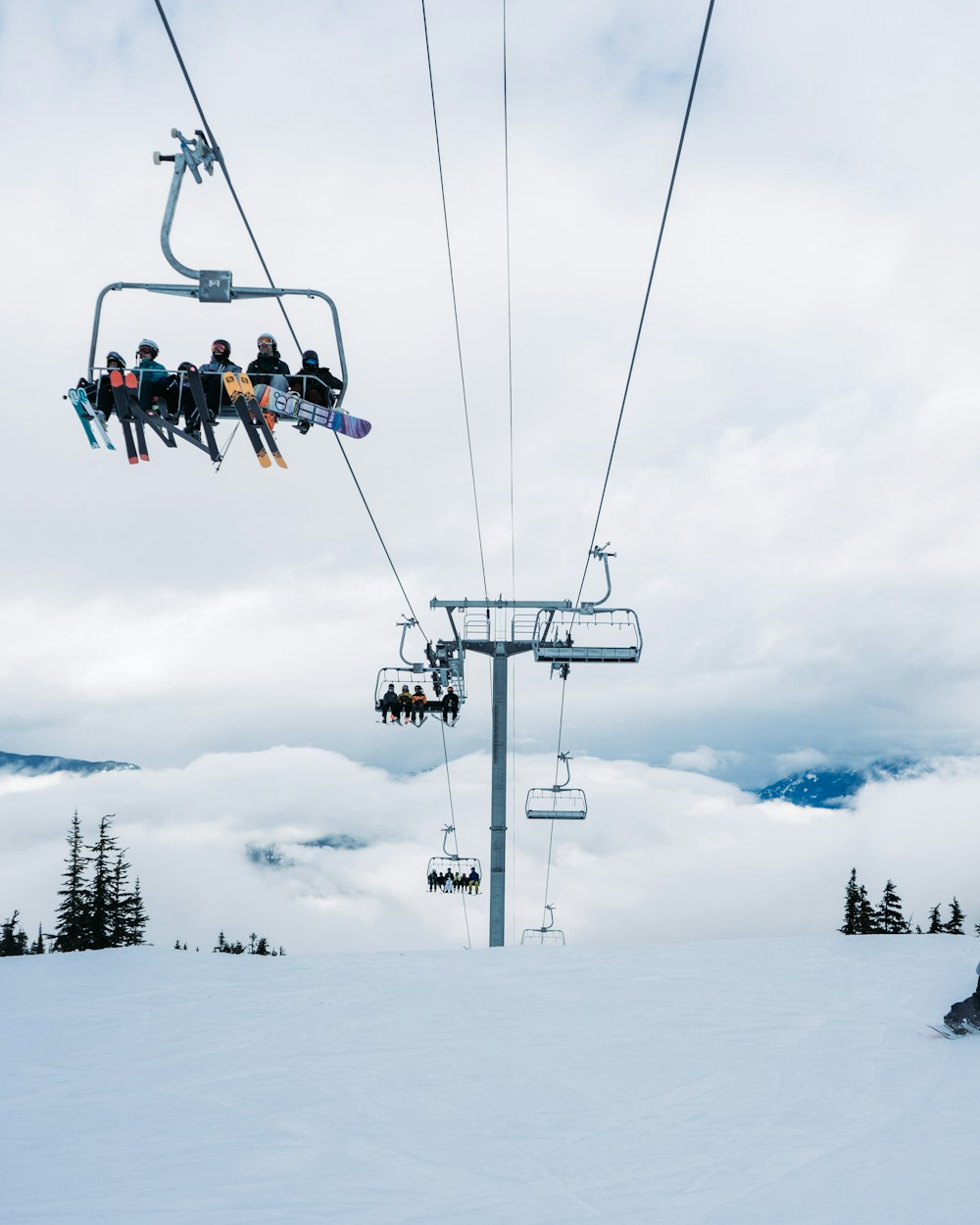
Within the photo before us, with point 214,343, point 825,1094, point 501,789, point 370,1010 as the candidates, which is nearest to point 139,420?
point 214,343

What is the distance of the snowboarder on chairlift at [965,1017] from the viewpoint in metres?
10.6

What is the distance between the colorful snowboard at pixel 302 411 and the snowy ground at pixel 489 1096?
21.5 ft

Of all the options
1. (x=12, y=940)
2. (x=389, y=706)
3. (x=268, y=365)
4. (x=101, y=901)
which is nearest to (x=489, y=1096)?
(x=268, y=365)

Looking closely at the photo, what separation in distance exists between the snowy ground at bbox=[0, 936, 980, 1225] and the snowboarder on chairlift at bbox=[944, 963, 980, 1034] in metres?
0.32

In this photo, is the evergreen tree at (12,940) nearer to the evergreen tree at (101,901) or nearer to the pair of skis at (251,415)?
the evergreen tree at (101,901)

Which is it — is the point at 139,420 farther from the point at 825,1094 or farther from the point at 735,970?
the point at 735,970

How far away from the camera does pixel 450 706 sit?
21688 mm

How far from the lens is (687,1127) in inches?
308

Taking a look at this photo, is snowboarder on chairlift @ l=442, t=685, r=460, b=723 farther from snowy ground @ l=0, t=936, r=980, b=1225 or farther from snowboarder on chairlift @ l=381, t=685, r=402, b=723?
snowy ground @ l=0, t=936, r=980, b=1225

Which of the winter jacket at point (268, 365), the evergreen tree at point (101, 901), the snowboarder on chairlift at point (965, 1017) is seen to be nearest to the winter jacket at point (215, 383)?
the winter jacket at point (268, 365)

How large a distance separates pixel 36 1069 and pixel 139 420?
22.7 ft

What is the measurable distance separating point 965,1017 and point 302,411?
9.99m

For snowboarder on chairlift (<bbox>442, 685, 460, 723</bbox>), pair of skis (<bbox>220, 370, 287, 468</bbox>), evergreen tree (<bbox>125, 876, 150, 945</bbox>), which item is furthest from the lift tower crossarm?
evergreen tree (<bbox>125, 876, 150, 945</bbox>)

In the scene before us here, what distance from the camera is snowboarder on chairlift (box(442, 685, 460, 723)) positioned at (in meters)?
21.7
